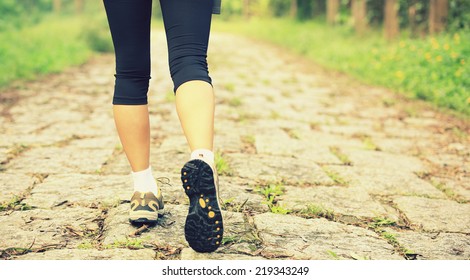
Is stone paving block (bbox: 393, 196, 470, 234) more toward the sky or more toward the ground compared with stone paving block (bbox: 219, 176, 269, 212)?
more toward the ground

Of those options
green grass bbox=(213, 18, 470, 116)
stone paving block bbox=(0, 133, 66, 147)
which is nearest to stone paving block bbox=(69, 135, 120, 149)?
stone paving block bbox=(0, 133, 66, 147)

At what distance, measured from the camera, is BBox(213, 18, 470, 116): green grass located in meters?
5.41

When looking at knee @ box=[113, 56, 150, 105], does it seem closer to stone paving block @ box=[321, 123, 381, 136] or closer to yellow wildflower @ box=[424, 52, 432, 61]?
stone paving block @ box=[321, 123, 381, 136]

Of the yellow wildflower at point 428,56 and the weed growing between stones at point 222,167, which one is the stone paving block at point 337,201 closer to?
the weed growing between stones at point 222,167

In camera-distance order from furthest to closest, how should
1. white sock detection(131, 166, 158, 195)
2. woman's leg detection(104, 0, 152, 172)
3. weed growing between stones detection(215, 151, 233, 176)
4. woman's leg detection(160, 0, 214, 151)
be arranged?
weed growing between stones detection(215, 151, 233, 176)
white sock detection(131, 166, 158, 195)
woman's leg detection(104, 0, 152, 172)
woman's leg detection(160, 0, 214, 151)

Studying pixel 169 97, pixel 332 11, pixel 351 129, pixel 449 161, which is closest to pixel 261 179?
pixel 449 161

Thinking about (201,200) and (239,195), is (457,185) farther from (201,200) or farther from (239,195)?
(201,200)

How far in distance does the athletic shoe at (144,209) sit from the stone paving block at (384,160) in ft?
5.13

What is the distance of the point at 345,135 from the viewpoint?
13.4 feet

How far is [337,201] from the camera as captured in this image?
247cm

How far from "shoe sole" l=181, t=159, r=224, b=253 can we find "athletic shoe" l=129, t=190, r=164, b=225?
425 mm

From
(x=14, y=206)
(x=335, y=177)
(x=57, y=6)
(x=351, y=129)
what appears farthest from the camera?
(x=57, y=6)

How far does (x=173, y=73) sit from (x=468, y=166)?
7.65 feet

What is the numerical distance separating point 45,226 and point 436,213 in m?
1.61
